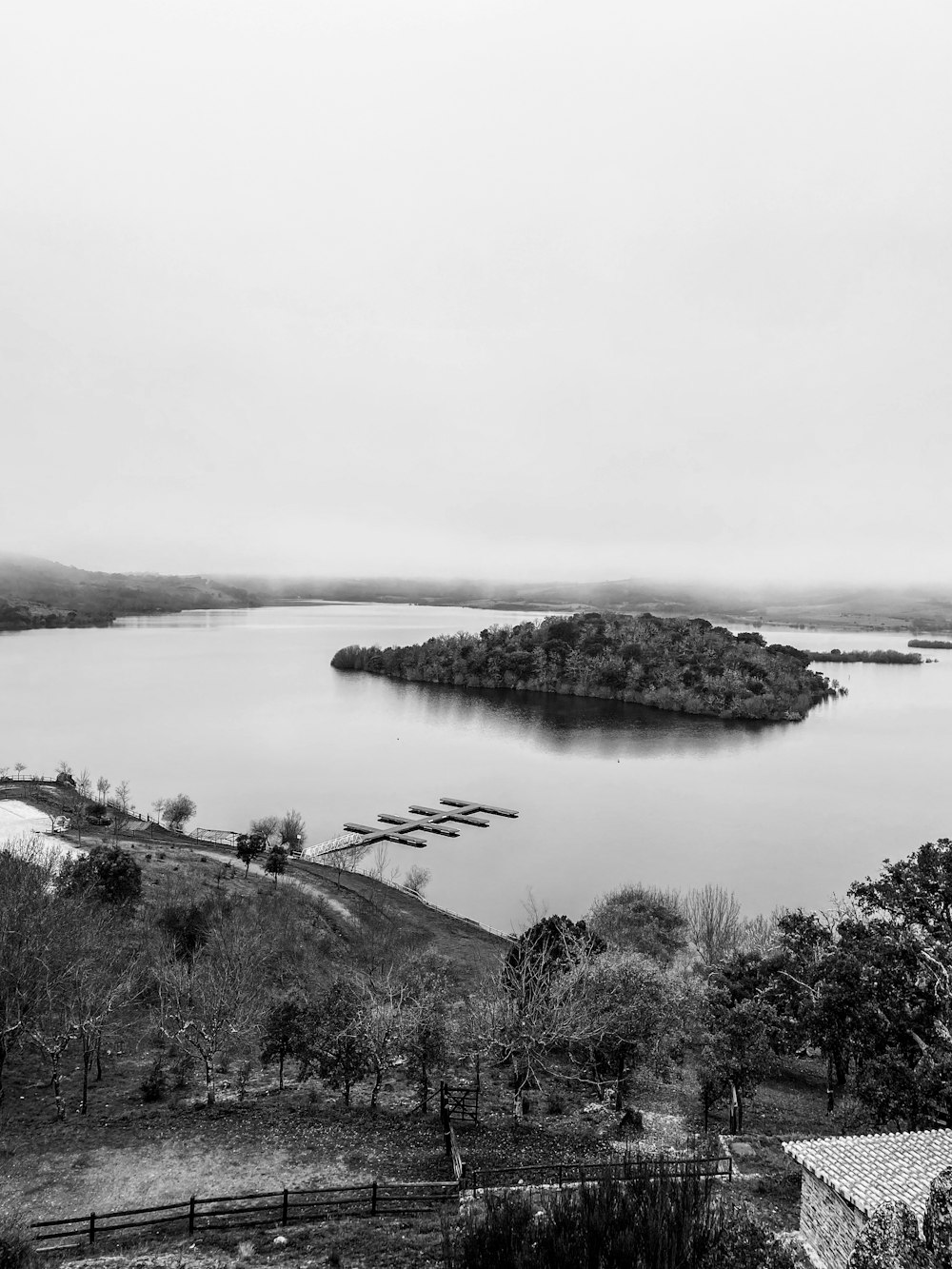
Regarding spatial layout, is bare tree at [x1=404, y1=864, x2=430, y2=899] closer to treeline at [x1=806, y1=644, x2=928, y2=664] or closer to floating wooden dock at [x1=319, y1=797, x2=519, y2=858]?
floating wooden dock at [x1=319, y1=797, x2=519, y2=858]

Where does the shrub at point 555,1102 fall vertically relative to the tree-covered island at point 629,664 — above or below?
below

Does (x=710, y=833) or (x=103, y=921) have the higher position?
(x=103, y=921)

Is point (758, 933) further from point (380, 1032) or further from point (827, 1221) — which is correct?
point (827, 1221)

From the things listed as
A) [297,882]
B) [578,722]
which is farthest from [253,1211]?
[578,722]

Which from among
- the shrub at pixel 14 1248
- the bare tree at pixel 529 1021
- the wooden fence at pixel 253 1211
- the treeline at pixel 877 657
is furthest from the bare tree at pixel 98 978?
the treeline at pixel 877 657

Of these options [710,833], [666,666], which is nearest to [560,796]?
[710,833]

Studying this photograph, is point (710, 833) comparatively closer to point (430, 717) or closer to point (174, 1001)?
point (174, 1001)

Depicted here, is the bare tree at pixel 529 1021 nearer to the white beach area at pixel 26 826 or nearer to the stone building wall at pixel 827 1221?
the stone building wall at pixel 827 1221
